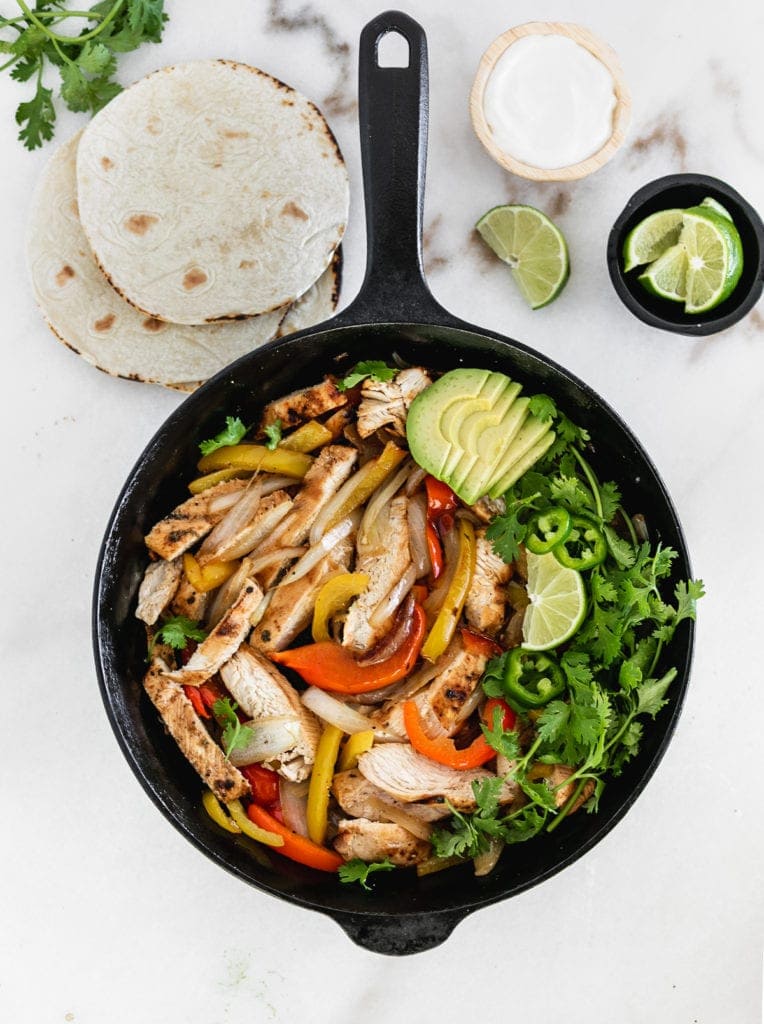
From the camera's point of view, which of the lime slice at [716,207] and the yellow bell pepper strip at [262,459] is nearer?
the yellow bell pepper strip at [262,459]

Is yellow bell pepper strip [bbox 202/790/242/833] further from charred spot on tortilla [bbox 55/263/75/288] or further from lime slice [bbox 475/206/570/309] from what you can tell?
lime slice [bbox 475/206/570/309]

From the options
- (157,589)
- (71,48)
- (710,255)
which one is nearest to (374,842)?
(157,589)

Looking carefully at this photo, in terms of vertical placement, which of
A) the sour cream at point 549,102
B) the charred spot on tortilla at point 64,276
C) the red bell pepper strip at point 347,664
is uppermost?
the sour cream at point 549,102

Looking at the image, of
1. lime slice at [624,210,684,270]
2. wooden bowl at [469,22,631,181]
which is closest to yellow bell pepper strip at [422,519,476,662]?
lime slice at [624,210,684,270]

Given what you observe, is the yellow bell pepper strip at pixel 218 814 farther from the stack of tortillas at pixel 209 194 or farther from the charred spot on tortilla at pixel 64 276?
the charred spot on tortilla at pixel 64 276

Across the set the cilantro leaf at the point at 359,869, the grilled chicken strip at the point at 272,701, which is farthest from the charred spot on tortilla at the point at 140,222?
the cilantro leaf at the point at 359,869

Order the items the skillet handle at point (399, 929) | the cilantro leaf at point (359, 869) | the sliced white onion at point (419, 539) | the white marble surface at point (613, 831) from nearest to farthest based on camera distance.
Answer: the skillet handle at point (399, 929)
the cilantro leaf at point (359, 869)
the sliced white onion at point (419, 539)
the white marble surface at point (613, 831)

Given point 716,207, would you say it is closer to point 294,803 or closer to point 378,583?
point 378,583
